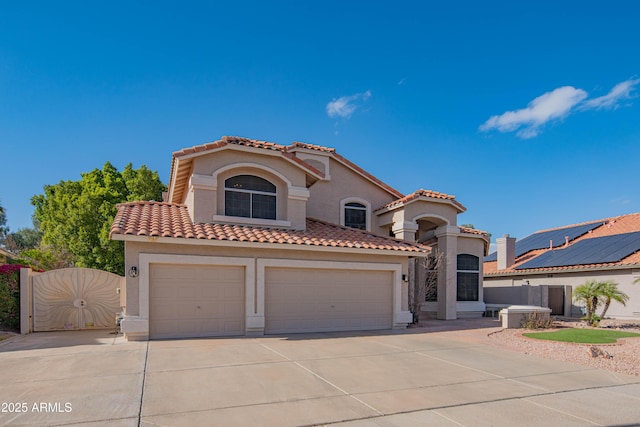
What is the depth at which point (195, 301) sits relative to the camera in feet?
41.7

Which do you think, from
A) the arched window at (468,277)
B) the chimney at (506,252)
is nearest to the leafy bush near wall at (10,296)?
the arched window at (468,277)

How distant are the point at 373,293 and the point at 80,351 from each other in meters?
9.54

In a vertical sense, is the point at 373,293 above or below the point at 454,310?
above

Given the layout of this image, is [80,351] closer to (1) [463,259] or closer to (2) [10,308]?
(2) [10,308]

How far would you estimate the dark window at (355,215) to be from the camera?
65.4 ft

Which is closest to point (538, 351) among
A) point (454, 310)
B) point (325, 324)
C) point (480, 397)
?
point (480, 397)

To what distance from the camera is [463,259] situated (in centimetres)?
2072

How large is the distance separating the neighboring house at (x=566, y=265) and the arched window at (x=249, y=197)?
15008 millimetres

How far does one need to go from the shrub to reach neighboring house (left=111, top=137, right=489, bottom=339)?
4.67 meters

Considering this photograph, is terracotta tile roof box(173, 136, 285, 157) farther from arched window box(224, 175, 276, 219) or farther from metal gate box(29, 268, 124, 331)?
metal gate box(29, 268, 124, 331)

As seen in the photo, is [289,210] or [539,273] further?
[539,273]

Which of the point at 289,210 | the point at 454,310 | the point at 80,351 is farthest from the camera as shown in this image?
the point at 454,310

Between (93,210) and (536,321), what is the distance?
27.6m

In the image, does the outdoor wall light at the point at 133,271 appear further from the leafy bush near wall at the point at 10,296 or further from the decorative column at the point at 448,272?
the decorative column at the point at 448,272
